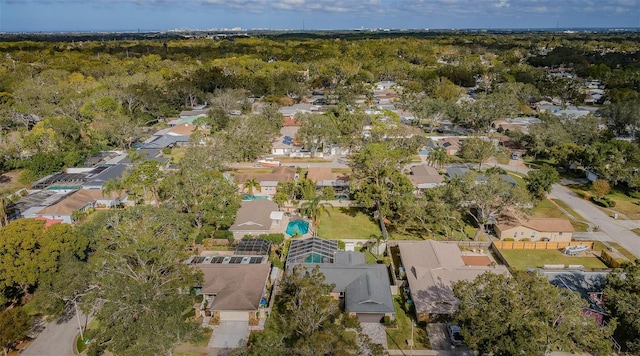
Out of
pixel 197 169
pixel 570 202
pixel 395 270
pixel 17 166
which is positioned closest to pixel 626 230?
pixel 570 202

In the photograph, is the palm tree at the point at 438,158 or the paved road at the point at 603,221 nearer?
the paved road at the point at 603,221

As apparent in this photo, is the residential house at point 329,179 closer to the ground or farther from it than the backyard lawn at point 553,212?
farther from it

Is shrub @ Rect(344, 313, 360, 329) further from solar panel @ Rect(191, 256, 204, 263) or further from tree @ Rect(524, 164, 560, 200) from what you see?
tree @ Rect(524, 164, 560, 200)

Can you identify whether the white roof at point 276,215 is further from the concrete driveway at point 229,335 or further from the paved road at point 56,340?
the paved road at point 56,340

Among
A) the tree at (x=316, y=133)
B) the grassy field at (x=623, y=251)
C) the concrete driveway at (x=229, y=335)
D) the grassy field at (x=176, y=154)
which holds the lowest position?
the concrete driveway at (x=229, y=335)

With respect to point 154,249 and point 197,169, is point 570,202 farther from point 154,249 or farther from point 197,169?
point 154,249

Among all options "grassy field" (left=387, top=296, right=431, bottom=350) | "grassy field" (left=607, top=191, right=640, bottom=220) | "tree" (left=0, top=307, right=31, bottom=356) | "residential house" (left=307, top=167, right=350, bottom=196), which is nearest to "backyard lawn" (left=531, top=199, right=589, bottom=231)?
"grassy field" (left=607, top=191, right=640, bottom=220)

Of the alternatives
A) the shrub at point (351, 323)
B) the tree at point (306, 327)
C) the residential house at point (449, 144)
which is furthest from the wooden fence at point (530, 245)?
the residential house at point (449, 144)
